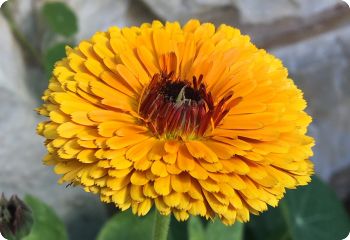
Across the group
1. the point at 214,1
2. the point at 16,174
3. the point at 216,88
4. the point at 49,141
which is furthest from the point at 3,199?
the point at 214,1

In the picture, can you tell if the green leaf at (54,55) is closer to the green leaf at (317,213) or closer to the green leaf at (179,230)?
the green leaf at (179,230)

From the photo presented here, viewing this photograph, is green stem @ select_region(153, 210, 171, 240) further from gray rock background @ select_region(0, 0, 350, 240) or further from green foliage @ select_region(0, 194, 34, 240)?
gray rock background @ select_region(0, 0, 350, 240)

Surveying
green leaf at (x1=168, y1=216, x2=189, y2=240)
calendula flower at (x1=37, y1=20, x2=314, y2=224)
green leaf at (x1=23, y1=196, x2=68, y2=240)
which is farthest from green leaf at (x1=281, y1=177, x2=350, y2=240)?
calendula flower at (x1=37, y1=20, x2=314, y2=224)

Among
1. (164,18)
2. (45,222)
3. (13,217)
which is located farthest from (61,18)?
(13,217)

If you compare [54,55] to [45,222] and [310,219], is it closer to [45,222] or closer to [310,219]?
[45,222]

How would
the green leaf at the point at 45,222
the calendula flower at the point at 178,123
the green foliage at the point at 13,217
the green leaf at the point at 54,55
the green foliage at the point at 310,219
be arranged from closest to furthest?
1. the calendula flower at the point at 178,123
2. the green foliage at the point at 13,217
3. the green leaf at the point at 45,222
4. the green leaf at the point at 54,55
5. the green foliage at the point at 310,219

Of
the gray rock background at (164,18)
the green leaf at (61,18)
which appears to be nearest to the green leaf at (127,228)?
the gray rock background at (164,18)
